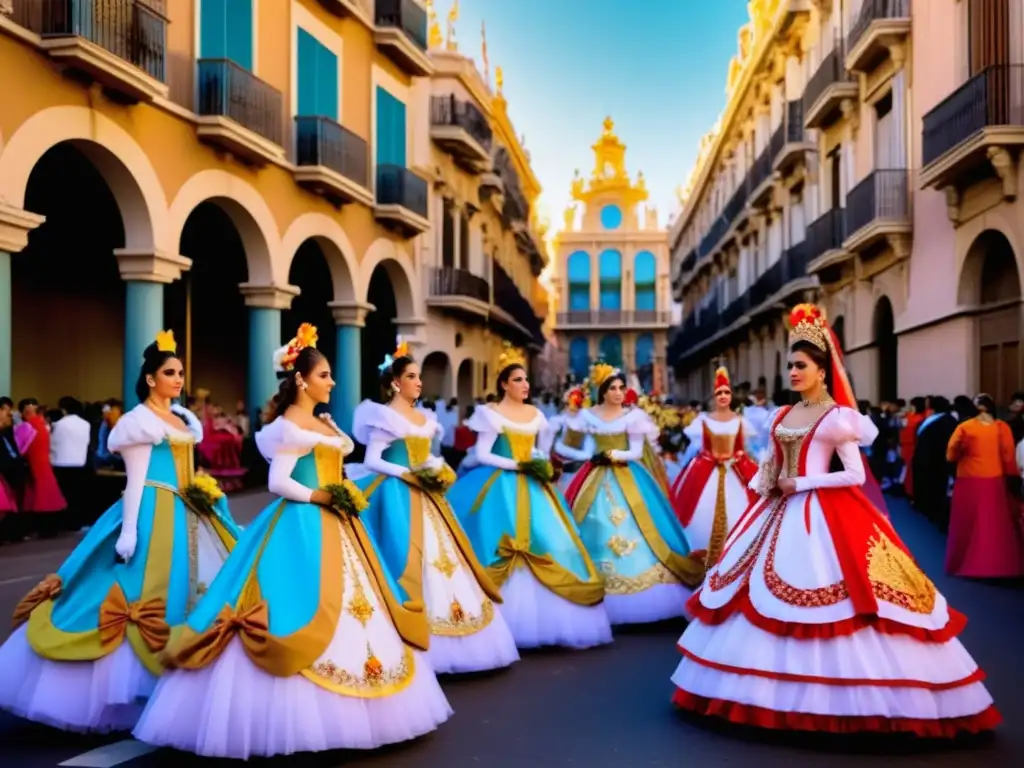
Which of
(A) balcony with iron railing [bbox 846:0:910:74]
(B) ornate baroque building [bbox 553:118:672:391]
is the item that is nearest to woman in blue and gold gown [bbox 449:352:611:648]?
(A) balcony with iron railing [bbox 846:0:910:74]

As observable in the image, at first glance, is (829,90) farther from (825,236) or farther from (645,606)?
(645,606)

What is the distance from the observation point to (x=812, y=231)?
24.3 metres

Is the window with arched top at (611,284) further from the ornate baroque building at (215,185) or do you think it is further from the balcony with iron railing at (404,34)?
the balcony with iron railing at (404,34)

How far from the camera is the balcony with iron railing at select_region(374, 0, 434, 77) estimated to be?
22172 mm

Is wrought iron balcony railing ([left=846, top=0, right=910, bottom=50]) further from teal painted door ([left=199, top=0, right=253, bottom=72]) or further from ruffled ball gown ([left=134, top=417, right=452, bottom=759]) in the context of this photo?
ruffled ball gown ([left=134, top=417, right=452, bottom=759])

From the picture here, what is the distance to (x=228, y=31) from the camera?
1642 cm

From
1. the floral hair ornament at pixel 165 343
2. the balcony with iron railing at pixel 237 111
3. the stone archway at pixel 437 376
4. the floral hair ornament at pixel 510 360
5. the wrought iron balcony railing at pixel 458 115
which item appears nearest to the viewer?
the floral hair ornament at pixel 165 343

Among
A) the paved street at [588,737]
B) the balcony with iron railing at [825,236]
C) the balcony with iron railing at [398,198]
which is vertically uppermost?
the balcony with iron railing at [398,198]

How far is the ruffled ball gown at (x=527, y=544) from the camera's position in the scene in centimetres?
762

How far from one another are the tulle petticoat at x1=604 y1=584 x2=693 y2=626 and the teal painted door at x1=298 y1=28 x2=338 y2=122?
13.0 m

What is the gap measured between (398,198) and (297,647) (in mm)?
18307

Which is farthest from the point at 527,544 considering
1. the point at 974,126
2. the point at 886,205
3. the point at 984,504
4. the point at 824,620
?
the point at 886,205

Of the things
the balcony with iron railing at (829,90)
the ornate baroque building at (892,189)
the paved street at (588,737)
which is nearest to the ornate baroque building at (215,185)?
the paved street at (588,737)

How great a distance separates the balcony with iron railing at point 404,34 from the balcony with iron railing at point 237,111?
17.7 ft
